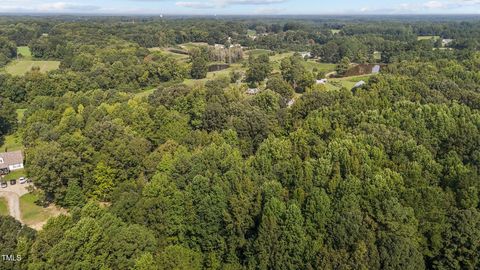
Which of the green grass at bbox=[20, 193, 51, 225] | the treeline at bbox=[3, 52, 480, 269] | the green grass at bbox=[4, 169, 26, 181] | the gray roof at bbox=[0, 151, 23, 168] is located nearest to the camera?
the treeline at bbox=[3, 52, 480, 269]

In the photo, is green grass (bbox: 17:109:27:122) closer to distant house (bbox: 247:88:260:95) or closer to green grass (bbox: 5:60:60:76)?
green grass (bbox: 5:60:60:76)

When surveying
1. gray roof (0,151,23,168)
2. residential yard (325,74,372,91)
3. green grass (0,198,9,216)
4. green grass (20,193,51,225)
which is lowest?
green grass (20,193,51,225)

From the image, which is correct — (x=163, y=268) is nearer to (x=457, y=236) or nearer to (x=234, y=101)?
(x=457, y=236)

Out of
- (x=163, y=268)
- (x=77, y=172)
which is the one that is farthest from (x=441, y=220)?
(x=77, y=172)

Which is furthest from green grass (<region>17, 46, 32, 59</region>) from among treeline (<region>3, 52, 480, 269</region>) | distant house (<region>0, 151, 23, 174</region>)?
treeline (<region>3, 52, 480, 269</region>)

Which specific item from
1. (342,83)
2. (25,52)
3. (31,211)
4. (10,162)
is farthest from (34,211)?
(25,52)

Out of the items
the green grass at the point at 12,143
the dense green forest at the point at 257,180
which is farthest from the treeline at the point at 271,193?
the green grass at the point at 12,143

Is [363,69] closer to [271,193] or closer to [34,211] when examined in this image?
[271,193]
